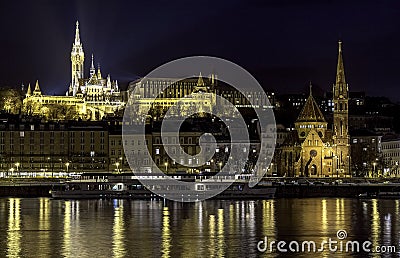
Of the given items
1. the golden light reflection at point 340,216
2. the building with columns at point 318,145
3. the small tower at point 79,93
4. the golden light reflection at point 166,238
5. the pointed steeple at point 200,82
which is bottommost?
the golden light reflection at point 166,238

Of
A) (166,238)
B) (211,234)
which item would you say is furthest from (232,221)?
(166,238)

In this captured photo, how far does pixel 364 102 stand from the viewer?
164m

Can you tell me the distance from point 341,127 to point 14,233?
65328 millimetres

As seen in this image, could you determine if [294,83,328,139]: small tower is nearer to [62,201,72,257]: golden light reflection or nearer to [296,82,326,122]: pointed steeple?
[296,82,326,122]: pointed steeple

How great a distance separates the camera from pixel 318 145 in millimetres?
100625

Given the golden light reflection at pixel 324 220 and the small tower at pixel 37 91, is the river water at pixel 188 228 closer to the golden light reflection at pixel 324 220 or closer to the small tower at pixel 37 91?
the golden light reflection at pixel 324 220

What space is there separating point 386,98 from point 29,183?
98558 mm

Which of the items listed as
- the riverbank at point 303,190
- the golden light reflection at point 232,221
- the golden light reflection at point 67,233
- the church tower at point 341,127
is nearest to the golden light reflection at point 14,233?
the golden light reflection at point 67,233

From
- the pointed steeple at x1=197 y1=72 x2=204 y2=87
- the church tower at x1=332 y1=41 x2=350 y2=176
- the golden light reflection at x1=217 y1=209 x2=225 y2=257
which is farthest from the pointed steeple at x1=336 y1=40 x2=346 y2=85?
the pointed steeple at x1=197 y1=72 x2=204 y2=87

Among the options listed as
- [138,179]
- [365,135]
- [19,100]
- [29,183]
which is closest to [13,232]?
[138,179]

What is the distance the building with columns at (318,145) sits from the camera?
99.7 metres

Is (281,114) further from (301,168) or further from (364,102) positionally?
(301,168)

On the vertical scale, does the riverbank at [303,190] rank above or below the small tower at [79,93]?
below

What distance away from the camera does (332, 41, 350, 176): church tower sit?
327ft
